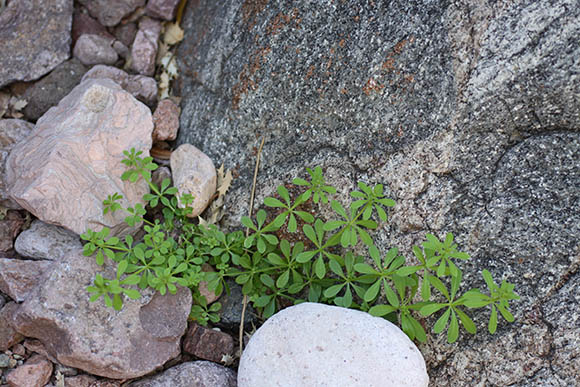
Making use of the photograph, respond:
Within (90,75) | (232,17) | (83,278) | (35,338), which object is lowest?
(35,338)

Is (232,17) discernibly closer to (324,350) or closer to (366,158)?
(366,158)

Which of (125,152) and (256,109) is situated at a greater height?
(256,109)

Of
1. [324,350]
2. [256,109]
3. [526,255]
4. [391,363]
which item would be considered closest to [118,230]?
[256,109]

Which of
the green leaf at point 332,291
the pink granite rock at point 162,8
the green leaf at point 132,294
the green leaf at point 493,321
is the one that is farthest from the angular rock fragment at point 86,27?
the green leaf at point 493,321

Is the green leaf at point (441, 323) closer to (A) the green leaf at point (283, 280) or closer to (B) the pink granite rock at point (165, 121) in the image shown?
(A) the green leaf at point (283, 280)

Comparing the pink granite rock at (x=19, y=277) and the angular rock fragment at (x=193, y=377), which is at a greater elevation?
the angular rock fragment at (x=193, y=377)

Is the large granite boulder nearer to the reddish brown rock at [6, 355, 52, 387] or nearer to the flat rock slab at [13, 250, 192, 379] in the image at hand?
the flat rock slab at [13, 250, 192, 379]
